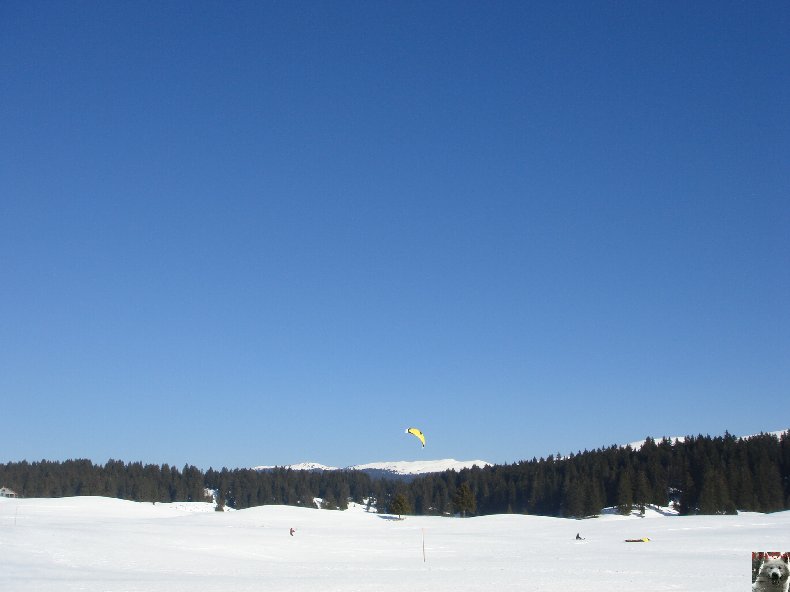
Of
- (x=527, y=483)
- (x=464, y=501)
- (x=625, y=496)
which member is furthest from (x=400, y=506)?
(x=527, y=483)

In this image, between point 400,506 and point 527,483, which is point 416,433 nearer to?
point 400,506

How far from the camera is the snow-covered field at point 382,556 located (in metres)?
24.5

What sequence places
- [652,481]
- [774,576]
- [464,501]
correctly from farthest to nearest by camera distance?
[652,481]
[464,501]
[774,576]

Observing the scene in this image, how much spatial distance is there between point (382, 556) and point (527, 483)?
82.4 m

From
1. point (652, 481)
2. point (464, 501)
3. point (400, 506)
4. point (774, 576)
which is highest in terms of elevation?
point (774, 576)

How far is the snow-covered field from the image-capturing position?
24.5m

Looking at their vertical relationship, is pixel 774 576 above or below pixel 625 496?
above

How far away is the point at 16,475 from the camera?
455 ft

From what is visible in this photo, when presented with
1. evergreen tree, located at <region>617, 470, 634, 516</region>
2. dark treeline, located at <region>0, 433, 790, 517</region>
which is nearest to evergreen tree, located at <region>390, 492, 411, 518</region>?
dark treeline, located at <region>0, 433, 790, 517</region>

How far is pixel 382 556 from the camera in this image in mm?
40406

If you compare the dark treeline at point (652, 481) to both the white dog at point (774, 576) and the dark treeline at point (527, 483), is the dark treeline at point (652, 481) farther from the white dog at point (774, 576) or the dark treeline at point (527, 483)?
the white dog at point (774, 576)

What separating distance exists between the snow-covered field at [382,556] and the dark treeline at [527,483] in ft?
84.4

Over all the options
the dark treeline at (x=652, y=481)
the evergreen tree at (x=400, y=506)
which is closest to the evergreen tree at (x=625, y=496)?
the dark treeline at (x=652, y=481)

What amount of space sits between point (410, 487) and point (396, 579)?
4741 inches
